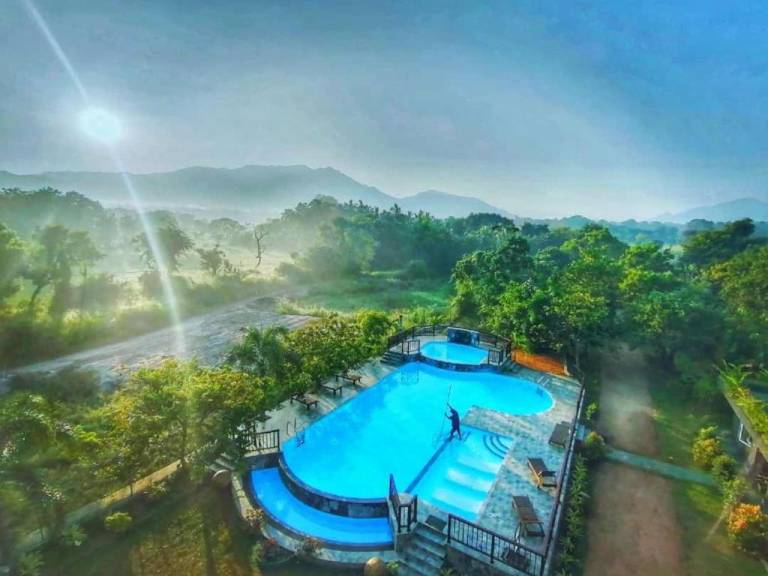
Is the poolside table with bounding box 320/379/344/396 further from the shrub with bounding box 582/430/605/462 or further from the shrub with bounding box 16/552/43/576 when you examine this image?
the shrub with bounding box 16/552/43/576

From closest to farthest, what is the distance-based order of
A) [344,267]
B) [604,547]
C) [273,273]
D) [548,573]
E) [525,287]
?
[548,573] → [604,547] → [525,287] → [273,273] → [344,267]

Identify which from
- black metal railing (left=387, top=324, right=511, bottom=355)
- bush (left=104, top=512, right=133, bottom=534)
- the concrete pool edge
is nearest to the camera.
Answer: bush (left=104, top=512, right=133, bottom=534)

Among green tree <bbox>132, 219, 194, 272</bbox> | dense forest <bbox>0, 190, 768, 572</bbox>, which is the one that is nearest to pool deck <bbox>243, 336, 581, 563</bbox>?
dense forest <bbox>0, 190, 768, 572</bbox>

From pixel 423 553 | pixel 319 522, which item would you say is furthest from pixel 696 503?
pixel 319 522

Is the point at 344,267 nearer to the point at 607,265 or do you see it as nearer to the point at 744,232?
the point at 607,265

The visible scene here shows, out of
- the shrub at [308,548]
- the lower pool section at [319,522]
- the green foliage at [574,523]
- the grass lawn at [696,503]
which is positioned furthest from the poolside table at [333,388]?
the grass lawn at [696,503]

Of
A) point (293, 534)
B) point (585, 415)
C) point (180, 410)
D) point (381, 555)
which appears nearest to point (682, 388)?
point (585, 415)
